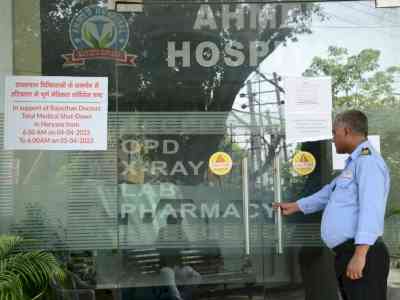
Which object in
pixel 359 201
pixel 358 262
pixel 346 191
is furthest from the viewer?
pixel 346 191

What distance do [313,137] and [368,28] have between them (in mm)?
992

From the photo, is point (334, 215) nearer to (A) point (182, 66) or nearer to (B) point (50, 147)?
(A) point (182, 66)

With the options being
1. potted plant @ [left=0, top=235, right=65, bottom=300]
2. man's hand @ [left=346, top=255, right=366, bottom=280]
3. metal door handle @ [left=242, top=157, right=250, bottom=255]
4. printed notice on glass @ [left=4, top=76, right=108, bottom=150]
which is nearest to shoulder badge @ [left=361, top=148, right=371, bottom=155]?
man's hand @ [left=346, top=255, right=366, bottom=280]

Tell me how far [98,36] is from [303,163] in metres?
1.85

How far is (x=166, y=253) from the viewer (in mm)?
4902

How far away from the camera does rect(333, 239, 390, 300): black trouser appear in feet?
12.2

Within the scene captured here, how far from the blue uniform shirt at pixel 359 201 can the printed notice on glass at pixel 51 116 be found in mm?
1866

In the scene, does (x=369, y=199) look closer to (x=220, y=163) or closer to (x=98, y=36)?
(x=220, y=163)

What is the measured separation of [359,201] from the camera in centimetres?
371

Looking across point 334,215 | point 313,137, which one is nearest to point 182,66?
point 313,137

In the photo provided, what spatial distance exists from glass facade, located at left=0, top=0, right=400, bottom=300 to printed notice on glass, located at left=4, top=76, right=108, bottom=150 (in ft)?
0.22

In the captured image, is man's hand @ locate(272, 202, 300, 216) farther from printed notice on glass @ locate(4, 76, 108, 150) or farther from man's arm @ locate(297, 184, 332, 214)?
printed notice on glass @ locate(4, 76, 108, 150)

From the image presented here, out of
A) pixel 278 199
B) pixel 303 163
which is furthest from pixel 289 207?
pixel 303 163

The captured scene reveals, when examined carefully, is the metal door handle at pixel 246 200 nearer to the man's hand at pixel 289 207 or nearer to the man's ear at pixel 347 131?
the man's hand at pixel 289 207
